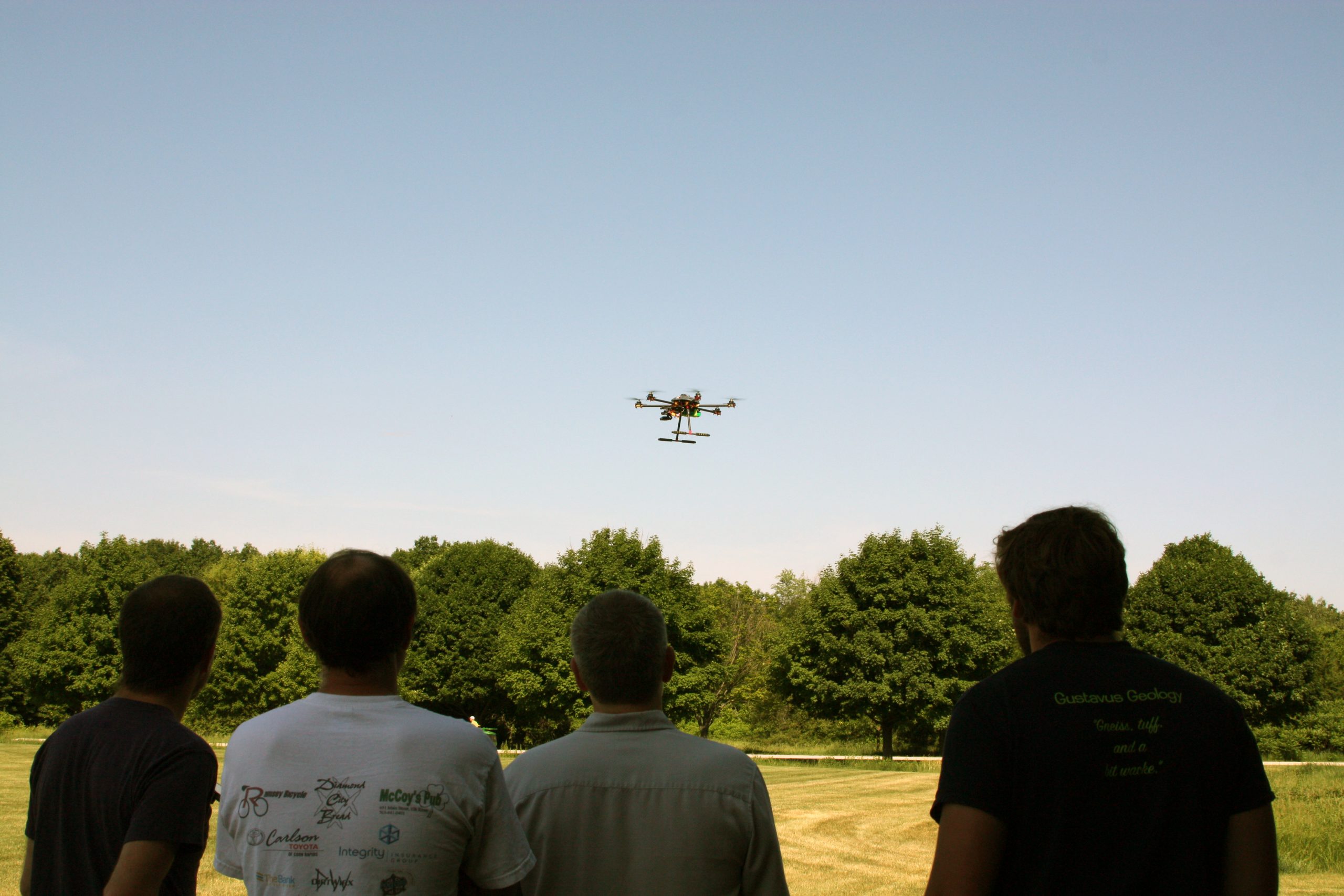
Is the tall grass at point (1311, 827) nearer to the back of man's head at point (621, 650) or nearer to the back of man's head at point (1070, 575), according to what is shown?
the back of man's head at point (1070, 575)

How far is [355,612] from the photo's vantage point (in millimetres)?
2910

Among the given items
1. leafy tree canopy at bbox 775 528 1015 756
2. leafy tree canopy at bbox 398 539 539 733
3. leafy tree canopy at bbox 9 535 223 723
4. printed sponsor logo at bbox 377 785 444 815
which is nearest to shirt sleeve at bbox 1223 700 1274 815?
printed sponsor logo at bbox 377 785 444 815

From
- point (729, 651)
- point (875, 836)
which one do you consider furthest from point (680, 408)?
point (729, 651)

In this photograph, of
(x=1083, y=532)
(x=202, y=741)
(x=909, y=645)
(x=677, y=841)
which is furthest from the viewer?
(x=909, y=645)

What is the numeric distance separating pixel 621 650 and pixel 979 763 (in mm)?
1144

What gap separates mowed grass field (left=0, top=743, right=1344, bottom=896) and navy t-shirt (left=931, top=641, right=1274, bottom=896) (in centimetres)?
1252

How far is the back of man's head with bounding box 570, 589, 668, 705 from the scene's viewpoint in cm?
322

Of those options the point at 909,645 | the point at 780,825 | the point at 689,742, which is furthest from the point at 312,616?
the point at 909,645

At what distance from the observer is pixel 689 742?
322 cm

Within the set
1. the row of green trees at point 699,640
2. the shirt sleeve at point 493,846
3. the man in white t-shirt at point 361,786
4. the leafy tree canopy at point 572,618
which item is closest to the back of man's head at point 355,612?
the man in white t-shirt at point 361,786

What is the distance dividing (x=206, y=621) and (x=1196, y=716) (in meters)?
3.12

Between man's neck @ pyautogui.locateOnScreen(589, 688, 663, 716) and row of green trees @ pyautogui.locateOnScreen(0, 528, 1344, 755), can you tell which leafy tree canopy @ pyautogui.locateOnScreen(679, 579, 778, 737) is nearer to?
row of green trees @ pyautogui.locateOnScreen(0, 528, 1344, 755)

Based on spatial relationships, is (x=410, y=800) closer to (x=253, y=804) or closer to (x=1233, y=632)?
(x=253, y=804)

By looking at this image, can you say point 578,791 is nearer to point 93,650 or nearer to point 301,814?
point 301,814
